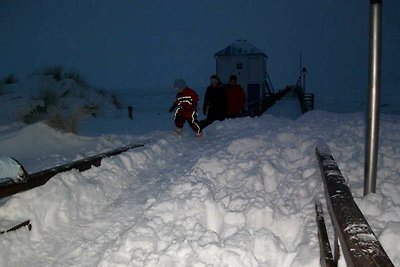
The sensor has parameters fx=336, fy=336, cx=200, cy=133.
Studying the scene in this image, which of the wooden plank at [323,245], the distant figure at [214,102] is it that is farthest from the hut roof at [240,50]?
the wooden plank at [323,245]

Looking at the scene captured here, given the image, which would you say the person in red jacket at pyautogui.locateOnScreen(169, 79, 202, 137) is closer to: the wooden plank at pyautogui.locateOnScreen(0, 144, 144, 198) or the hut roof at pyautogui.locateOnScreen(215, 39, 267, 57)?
the wooden plank at pyautogui.locateOnScreen(0, 144, 144, 198)

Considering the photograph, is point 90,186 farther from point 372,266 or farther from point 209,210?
point 372,266

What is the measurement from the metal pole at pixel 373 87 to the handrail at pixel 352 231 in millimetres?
362

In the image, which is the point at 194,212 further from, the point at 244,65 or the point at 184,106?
the point at 244,65

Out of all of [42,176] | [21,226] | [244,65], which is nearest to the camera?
[21,226]

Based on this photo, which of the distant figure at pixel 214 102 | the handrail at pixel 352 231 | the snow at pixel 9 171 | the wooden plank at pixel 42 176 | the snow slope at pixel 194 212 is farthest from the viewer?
the distant figure at pixel 214 102

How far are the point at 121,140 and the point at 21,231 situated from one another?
5.28 metres

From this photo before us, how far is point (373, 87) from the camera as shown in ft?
10.7

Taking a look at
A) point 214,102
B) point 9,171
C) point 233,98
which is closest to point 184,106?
point 214,102

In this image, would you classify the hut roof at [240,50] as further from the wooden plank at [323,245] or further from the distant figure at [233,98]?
the wooden plank at [323,245]

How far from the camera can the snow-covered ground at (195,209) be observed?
293cm

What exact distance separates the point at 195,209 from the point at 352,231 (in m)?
1.72

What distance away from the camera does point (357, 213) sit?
2590 mm

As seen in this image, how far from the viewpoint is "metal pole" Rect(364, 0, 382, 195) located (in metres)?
3.18
